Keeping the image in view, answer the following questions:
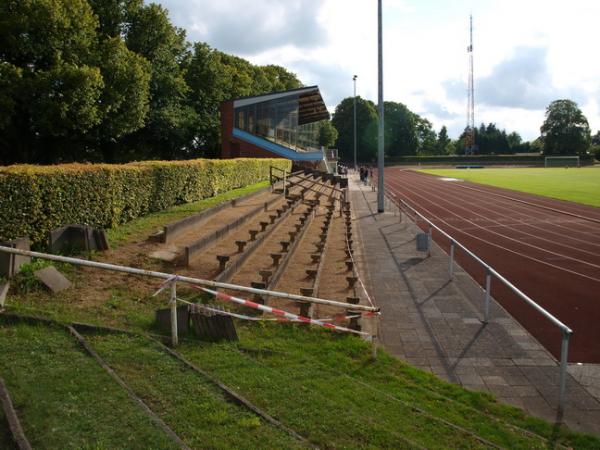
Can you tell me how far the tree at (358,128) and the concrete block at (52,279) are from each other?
317 ft

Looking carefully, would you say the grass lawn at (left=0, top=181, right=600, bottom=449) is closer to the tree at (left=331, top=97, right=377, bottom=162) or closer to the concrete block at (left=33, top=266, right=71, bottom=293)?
the concrete block at (left=33, top=266, right=71, bottom=293)

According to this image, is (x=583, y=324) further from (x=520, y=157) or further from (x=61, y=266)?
(x=520, y=157)

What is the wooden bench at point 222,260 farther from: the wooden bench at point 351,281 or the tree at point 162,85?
the tree at point 162,85

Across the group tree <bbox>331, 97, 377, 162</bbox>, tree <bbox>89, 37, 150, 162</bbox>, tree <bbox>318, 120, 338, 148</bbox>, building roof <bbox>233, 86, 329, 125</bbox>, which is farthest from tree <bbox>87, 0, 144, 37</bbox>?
tree <bbox>331, 97, 377, 162</bbox>

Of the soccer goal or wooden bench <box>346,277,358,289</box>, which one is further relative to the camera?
the soccer goal

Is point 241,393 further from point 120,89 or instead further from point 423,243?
point 120,89

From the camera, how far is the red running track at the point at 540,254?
28.9 feet

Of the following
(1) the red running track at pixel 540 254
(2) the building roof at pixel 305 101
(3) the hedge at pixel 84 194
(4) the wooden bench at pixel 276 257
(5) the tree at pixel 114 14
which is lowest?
Result: (1) the red running track at pixel 540 254

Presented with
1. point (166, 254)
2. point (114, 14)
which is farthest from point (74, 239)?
point (114, 14)

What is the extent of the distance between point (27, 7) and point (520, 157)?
342 feet

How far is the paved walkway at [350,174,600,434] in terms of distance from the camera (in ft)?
19.6

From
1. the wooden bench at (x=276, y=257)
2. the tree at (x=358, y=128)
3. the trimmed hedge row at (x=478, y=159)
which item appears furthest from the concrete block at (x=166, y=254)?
the trimmed hedge row at (x=478, y=159)

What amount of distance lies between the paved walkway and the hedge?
19.6 feet

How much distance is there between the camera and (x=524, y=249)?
15.8 m
